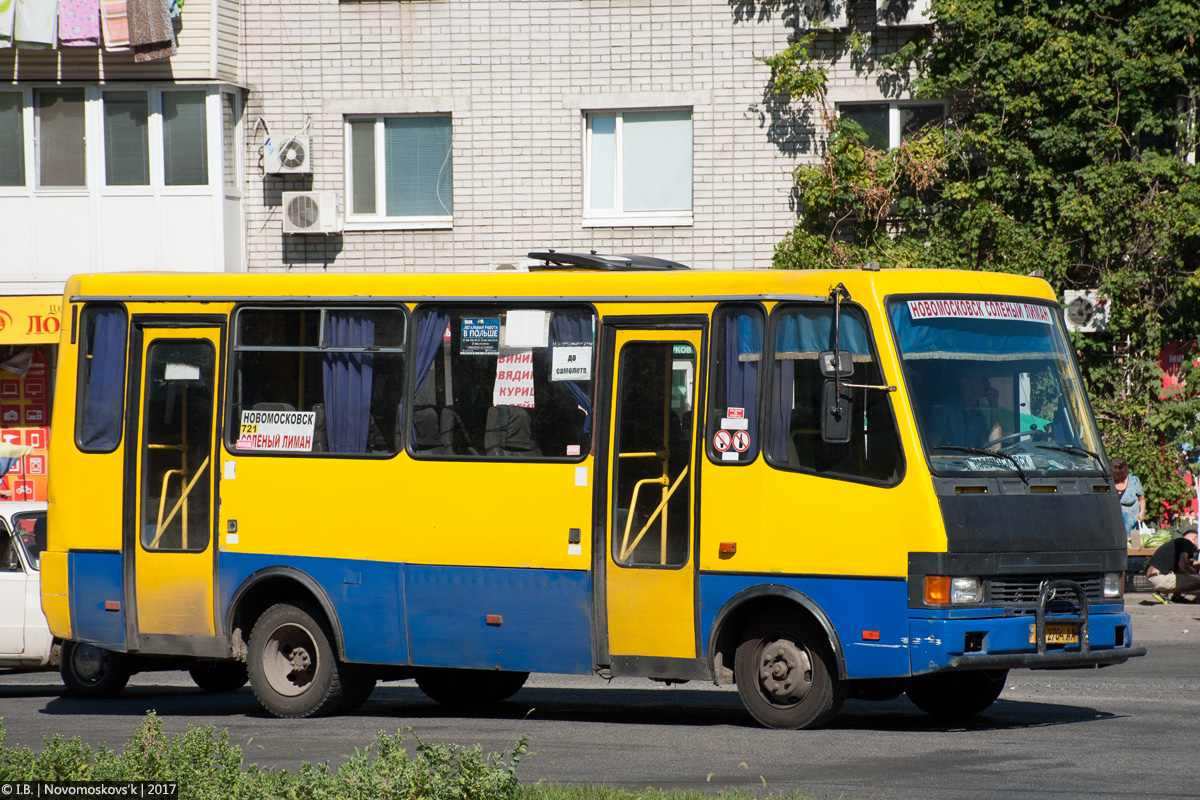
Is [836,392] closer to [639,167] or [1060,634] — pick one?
[1060,634]

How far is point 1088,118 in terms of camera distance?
2106 centimetres

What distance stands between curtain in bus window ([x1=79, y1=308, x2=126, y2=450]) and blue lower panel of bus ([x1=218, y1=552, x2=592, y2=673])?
1443mm

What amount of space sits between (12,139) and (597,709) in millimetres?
15903

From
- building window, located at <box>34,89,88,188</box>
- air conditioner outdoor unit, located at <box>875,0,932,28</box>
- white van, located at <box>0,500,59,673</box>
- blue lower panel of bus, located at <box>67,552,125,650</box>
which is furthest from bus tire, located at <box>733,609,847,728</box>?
building window, located at <box>34,89,88,188</box>

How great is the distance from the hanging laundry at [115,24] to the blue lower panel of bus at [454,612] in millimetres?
13515

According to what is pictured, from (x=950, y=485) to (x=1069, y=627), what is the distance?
3.81 feet

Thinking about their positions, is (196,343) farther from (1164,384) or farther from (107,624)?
(1164,384)

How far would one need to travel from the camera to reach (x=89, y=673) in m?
13.0

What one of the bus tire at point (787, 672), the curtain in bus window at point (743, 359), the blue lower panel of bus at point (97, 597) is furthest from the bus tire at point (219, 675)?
the curtain in bus window at point (743, 359)

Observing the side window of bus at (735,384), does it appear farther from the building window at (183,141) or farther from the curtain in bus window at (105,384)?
the building window at (183,141)

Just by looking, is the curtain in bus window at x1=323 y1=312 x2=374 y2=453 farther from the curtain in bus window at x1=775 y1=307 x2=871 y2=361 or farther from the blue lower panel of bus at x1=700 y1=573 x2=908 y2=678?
the blue lower panel of bus at x1=700 y1=573 x2=908 y2=678

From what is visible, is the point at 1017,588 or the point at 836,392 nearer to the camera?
the point at 836,392

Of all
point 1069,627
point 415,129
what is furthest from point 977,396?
point 415,129

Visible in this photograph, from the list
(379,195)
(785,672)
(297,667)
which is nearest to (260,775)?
(785,672)
